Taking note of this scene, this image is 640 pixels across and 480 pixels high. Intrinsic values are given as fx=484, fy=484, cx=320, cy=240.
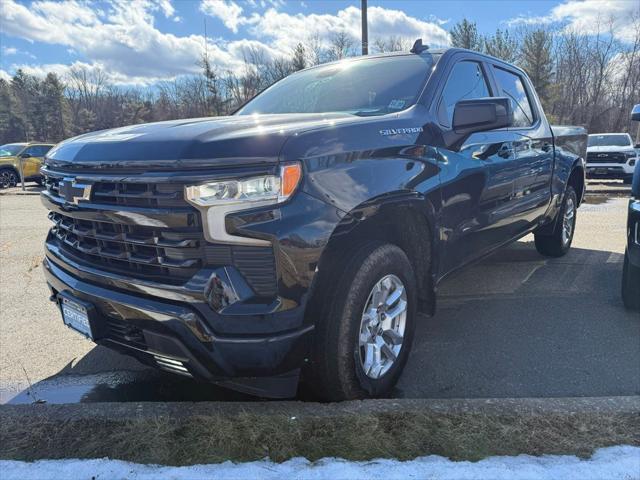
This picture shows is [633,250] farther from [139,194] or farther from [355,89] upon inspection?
[139,194]

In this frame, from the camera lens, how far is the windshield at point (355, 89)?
3018 millimetres

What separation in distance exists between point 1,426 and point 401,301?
6.97 feet

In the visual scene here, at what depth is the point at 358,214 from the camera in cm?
226

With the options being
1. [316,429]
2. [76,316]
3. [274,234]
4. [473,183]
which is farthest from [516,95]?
[76,316]

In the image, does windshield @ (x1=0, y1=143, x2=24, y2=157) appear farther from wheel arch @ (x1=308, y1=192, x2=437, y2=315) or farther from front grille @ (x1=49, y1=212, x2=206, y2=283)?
wheel arch @ (x1=308, y1=192, x2=437, y2=315)

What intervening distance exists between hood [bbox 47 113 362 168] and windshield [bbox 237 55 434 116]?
0.59m

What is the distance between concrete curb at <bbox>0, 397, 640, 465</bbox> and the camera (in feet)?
7.00

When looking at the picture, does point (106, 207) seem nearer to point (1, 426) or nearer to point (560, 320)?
point (1, 426)

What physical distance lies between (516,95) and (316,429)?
355 centimetres

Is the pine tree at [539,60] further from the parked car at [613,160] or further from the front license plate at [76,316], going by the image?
the front license plate at [76,316]

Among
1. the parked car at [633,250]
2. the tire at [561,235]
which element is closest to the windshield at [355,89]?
the parked car at [633,250]

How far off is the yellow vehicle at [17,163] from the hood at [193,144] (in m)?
16.7

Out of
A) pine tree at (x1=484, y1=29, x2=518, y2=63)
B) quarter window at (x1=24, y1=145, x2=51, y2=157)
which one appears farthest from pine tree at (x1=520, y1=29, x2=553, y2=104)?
quarter window at (x1=24, y1=145, x2=51, y2=157)

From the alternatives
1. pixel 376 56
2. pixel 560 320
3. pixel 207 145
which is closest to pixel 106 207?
pixel 207 145
